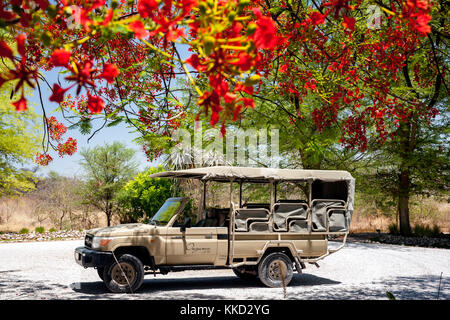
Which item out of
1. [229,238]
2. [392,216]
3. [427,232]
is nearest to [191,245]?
[229,238]

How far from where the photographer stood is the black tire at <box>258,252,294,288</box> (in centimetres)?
810

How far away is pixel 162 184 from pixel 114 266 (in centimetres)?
1462

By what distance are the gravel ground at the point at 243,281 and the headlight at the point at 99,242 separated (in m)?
0.84

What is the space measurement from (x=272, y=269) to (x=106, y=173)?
20256 millimetres

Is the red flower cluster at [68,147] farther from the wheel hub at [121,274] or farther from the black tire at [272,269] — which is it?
the black tire at [272,269]

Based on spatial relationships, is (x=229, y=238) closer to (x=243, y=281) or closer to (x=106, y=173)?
(x=243, y=281)

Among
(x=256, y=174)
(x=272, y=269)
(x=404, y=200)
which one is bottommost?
(x=272, y=269)

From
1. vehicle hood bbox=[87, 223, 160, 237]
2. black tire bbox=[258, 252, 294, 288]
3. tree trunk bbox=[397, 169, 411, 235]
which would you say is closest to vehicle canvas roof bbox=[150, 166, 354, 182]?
vehicle hood bbox=[87, 223, 160, 237]

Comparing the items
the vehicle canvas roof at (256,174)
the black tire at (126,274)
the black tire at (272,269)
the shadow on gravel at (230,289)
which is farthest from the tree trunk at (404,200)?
the black tire at (126,274)

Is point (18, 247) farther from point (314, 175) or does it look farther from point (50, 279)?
point (314, 175)

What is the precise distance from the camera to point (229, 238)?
25.9 feet

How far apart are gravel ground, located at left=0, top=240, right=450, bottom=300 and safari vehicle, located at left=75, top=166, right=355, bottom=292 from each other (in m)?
0.45

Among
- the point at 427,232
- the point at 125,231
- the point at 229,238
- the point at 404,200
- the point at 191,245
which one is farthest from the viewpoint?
the point at 404,200
